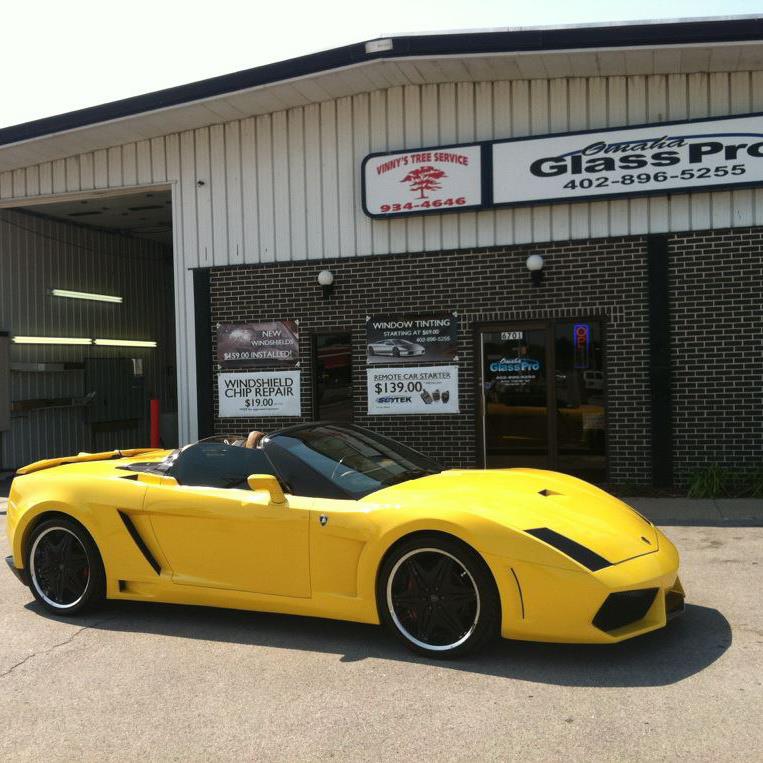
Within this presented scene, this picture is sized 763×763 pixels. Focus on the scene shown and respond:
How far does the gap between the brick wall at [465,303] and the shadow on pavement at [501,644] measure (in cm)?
554

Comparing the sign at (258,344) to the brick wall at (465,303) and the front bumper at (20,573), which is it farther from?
the front bumper at (20,573)

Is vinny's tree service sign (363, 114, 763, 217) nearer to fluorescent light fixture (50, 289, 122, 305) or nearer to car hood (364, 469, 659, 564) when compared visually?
car hood (364, 469, 659, 564)

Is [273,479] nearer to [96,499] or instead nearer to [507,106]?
[96,499]

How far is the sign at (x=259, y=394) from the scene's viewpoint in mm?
12078

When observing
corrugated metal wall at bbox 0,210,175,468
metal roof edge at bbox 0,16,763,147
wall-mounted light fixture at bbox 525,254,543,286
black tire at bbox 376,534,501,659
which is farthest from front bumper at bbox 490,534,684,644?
corrugated metal wall at bbox 0,210,175,468

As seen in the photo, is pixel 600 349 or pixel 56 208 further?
pixel 56 208

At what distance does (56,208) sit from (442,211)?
7942 millimetres

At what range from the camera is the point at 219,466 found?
550 cm

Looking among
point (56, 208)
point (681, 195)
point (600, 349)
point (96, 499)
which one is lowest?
point (96, 499)

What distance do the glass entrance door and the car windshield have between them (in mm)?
5081

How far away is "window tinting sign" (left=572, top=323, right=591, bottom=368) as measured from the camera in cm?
1084

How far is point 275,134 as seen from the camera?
12.0 m

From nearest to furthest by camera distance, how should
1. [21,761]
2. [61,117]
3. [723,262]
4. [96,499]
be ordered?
1. [21,761]
2. [96,499]
3. [723,262]
4. [61,117]

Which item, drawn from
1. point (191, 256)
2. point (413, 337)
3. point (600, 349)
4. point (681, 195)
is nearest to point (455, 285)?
point (413, 337)
